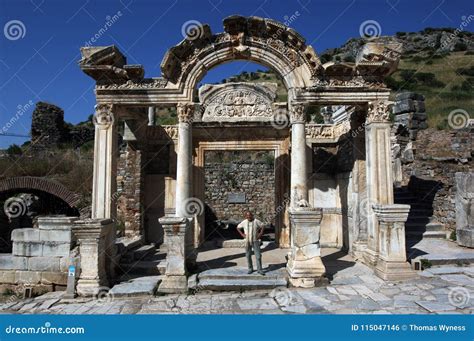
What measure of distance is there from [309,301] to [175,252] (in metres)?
2.99

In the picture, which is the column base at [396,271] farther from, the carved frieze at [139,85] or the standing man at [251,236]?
the carved frieze at [139,85]

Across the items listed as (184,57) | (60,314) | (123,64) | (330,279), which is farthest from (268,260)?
(123,64)

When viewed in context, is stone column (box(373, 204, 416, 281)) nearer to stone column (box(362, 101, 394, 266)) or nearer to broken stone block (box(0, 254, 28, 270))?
stone column (box(362, 101, 394, 266))

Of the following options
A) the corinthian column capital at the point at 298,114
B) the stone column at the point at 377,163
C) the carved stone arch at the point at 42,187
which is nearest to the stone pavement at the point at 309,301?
the stone column at the point at 377,163

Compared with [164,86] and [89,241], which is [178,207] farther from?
[164,86]

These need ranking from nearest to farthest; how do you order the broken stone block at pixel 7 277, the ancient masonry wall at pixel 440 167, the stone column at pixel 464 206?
the broken stone block at pixel 7 277 < the stone column at pixel 464 206 < the ancient masonry wall at pixel 440 167

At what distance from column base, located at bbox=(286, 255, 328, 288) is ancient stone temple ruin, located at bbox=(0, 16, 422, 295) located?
0.02 meters

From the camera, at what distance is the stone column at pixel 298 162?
7848 mm

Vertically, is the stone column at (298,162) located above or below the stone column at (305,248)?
above

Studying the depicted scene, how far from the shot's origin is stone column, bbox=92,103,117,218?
26.2ft

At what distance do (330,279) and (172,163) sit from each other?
244 inches

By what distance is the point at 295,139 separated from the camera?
26.8ft

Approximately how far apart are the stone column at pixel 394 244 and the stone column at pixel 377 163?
1.97ft

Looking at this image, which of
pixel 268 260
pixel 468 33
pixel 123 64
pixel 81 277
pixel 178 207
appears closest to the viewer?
pixel 81 277
